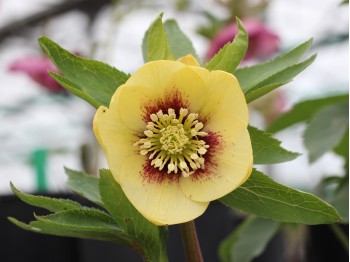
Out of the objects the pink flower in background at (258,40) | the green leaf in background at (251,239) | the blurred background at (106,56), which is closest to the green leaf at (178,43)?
the blurred background at (106,56)

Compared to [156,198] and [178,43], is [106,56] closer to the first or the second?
[178,43]

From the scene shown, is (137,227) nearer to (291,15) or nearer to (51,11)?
(51,11)

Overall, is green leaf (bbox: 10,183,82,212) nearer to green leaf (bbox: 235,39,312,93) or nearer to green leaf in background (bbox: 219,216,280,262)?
green leaf (bbox: 235,39,312,93)

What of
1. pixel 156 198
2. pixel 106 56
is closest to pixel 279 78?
pixel 156 198

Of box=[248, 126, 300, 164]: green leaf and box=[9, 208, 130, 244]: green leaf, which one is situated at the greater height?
box=[248, 126, 300, 164]: green leaf

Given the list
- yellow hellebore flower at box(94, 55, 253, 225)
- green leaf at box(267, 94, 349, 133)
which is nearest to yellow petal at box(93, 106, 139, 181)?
yellow hellebore flower at box(94, 55, 253, 225)

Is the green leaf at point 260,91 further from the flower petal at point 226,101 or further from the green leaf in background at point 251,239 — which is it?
the green leaf in background at point 251,239
